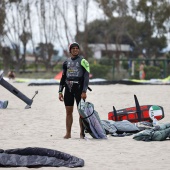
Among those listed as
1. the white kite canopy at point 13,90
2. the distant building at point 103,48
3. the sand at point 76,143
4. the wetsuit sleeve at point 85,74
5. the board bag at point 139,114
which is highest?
the distant building at point 103,48

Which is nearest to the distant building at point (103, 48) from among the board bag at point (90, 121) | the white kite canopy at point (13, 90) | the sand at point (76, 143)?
the white kite canopy at point (13, 90)

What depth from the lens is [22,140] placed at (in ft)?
34.9

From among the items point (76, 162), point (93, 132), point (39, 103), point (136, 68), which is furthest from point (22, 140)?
point (136, 68)

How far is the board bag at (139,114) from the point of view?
1234cm

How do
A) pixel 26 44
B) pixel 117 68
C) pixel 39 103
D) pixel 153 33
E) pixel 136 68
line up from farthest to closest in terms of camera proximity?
pixel 153 33, pixel 26 44, pixel 117 68, pixel 136 68, pixel 39 103

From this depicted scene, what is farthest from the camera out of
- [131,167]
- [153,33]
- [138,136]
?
[153,33]

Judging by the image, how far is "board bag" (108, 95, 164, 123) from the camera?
1234cm

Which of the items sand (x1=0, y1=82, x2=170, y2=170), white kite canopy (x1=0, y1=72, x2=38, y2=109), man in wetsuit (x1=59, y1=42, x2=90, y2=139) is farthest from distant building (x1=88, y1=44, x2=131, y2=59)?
man in wetsuit (x1=59, y1=42, x2=90, y2=139)

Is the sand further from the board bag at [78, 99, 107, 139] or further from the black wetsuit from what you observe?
the black wetsuit

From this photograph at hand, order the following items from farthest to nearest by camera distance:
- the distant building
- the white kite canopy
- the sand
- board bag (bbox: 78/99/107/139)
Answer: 1. the distant building
2. the white kite canopy
3. board bag (bbox: 78/99/107/139)
4. the sand

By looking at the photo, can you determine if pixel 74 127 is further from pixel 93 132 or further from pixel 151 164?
pixel 151 164

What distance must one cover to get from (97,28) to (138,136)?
6251cm

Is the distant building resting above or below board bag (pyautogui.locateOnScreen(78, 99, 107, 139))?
above

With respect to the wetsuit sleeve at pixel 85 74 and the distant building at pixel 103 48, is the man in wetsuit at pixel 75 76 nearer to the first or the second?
the wetsuit sleeve at pixel 85 74
